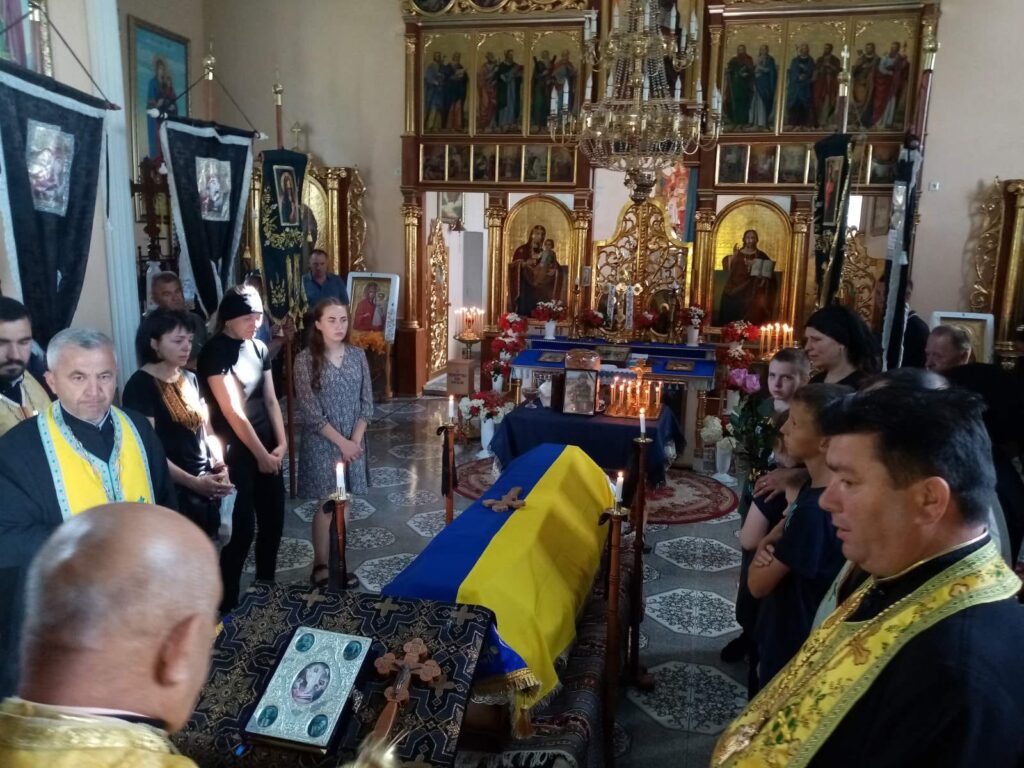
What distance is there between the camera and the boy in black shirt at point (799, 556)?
2166 millimetres

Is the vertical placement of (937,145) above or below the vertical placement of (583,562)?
above

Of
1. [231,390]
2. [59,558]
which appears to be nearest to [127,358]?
[231,390]

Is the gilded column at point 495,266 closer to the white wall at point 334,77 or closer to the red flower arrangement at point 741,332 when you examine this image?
the white wall at point 334,77

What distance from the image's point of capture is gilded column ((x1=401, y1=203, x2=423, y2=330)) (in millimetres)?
10250

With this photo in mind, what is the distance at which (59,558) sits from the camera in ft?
3.43

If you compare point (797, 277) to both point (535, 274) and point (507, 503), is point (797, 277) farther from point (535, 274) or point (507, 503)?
point (507, 503)

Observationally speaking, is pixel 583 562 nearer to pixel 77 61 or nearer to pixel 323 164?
pixel 77 61

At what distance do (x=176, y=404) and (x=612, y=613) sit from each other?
83.2 inches

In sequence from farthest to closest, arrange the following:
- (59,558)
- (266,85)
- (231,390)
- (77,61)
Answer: (266,85), (77,61), (231,390), (59,558)

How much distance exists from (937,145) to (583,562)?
814 centimetres

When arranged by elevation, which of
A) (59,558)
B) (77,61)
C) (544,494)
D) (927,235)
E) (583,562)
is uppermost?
(77,61)

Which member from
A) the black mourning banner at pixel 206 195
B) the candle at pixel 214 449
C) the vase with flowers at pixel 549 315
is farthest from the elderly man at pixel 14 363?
the vase with flowers at pixel 549 315

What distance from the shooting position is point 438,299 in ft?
38.1

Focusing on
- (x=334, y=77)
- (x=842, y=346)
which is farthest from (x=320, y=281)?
(x=842, y=346)
